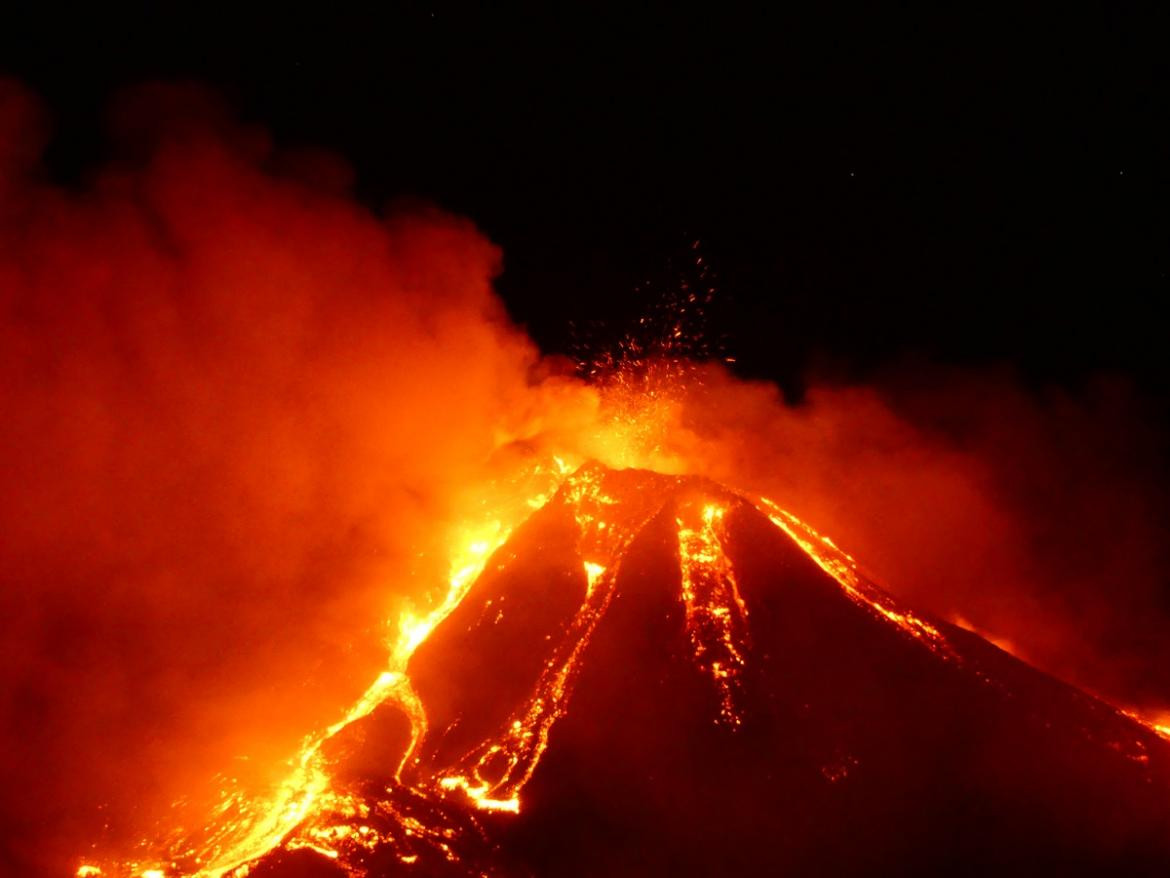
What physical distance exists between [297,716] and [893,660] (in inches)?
639

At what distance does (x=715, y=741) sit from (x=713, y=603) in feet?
17.3

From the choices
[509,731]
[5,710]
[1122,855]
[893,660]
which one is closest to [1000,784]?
[1122,855]

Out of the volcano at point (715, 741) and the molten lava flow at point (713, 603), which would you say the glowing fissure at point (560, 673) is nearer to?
the volcano at point (715, 741)

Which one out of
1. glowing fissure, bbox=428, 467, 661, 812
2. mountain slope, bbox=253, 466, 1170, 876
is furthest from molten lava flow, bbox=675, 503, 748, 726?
glowing fissure, bbox=428, 467, 661, 812

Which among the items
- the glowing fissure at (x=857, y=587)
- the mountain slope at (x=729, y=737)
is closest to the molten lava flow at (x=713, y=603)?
the mountain slope at (x=729, y=737)

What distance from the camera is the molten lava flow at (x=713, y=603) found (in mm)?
25445

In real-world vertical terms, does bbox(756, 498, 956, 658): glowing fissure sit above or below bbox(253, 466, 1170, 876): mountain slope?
above

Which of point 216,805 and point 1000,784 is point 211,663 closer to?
point 216,805

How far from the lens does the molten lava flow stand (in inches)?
1002

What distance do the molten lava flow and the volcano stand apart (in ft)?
0.26

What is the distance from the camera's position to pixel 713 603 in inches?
1098

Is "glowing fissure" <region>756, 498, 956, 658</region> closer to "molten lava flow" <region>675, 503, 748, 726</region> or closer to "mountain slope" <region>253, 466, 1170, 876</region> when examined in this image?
"mountain slope" <region>253, 466, 1170, 876</region>

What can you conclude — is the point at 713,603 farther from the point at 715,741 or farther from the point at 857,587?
the point at 715,741

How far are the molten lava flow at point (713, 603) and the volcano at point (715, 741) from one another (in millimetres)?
78
